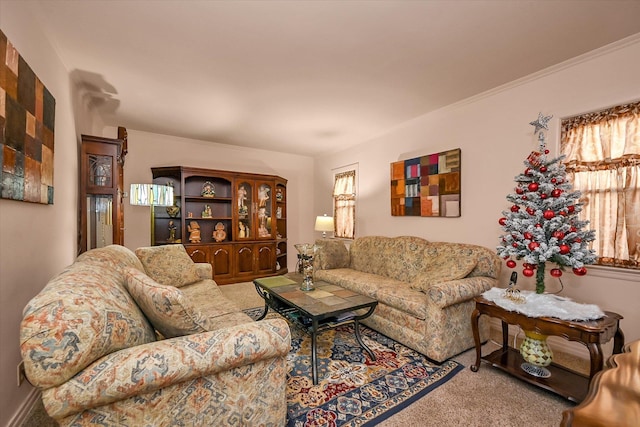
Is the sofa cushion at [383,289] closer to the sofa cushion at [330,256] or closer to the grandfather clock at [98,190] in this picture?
the sofa cushion at [330,256]

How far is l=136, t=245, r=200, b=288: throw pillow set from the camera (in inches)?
114

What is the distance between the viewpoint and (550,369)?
2033 mm

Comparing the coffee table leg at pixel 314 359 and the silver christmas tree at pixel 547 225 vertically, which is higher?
the silver christmas tree at pixel 547 225

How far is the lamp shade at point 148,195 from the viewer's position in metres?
3.35

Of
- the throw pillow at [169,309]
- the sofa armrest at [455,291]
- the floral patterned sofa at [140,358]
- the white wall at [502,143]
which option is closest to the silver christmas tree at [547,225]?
the sofa armrest at [455,291]

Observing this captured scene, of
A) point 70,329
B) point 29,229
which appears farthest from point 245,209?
point 70,329

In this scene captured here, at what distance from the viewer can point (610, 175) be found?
2262mm

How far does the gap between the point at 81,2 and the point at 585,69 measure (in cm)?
392

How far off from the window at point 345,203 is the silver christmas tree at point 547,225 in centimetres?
298

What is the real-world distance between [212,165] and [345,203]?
2578mm

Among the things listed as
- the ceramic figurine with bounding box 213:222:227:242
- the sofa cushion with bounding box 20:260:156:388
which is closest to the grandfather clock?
the ceramic figurine with bounding box 213:222:227:242

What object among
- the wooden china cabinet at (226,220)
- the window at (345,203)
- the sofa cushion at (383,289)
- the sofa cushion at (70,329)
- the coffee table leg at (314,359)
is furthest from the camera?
the window at (345,203)

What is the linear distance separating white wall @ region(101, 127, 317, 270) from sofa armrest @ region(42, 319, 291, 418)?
3.99m

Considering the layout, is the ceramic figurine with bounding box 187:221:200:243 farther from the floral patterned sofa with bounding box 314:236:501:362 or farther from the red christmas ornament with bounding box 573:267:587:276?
the red christmas ornament with bounding box 573:267:587:276
